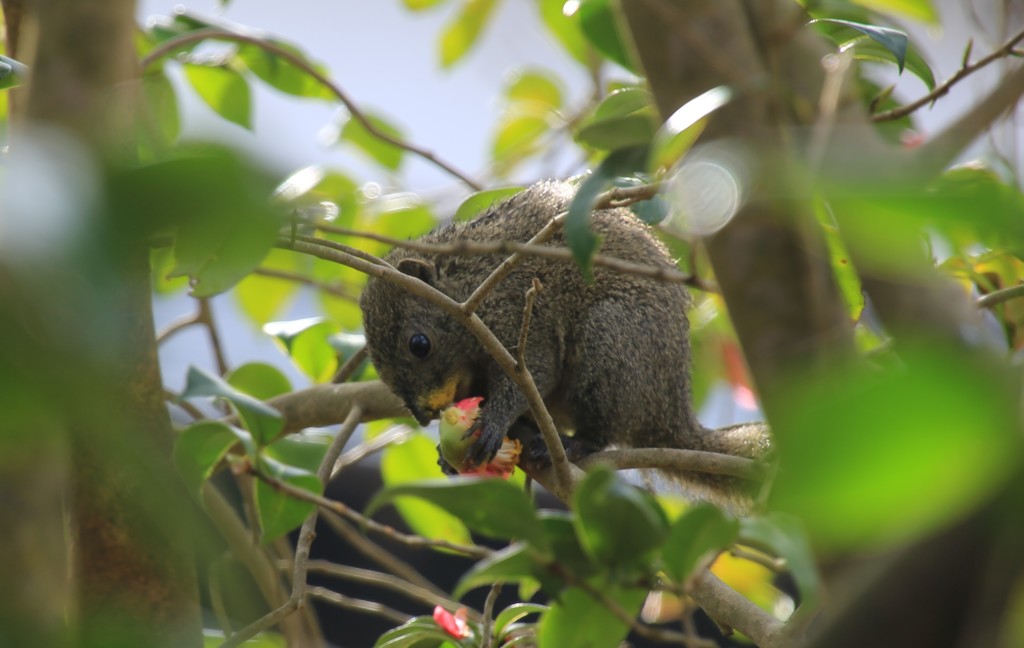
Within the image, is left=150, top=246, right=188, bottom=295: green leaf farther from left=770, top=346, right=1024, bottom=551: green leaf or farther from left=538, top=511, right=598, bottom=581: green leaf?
left=770, top=346, right=1024, bottom=551: green leaf

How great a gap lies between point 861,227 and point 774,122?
0.82 ft

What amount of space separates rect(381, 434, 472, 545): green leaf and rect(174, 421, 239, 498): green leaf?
33.9 inches

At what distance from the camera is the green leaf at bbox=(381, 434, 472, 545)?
1964 millimetres

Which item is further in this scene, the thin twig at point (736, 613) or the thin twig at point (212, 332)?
the thin twig at point (212, 332)

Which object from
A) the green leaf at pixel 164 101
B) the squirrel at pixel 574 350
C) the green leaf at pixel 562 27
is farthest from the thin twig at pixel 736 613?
the green leaf at pixel 562 27

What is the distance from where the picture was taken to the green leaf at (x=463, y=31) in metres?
2.51

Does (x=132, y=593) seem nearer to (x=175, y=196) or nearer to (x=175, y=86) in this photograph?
(x=175, y=196)

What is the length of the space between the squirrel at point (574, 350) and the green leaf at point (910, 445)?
5.13ft

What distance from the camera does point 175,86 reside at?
1.97 meters

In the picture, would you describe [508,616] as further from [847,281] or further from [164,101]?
[164,101]

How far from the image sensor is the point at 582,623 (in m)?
0.77

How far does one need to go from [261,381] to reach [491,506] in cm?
130

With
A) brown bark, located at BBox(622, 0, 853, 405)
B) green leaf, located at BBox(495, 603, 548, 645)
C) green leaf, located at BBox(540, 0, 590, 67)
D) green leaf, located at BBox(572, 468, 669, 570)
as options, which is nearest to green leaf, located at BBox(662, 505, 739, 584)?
green leaf, located at BBox(572, 468, 669, 570)

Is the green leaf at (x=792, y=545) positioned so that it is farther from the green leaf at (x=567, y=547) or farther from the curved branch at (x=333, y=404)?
the curved branch at (x=333, y=404)
